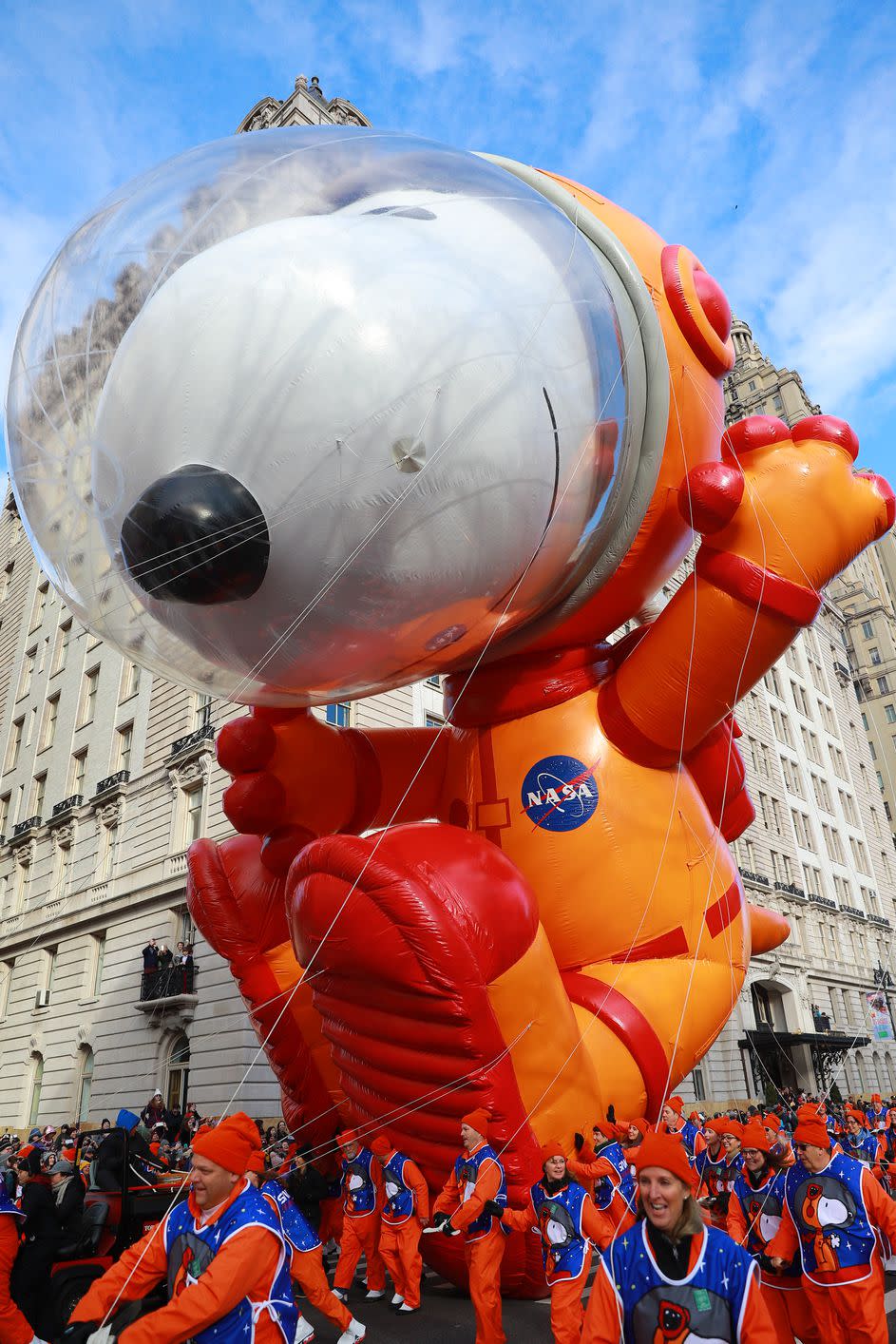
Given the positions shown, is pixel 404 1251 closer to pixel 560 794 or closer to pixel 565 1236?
pixel 565 1236

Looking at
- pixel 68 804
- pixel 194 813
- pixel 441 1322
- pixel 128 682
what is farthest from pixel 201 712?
pixel 441 1322

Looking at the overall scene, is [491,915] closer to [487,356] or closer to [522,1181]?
[522,1181]

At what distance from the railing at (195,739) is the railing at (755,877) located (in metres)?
16.9

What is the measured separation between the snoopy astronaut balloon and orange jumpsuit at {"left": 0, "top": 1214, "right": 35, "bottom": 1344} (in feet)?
6.18

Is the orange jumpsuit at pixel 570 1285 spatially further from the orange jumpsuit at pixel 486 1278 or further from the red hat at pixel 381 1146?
the red hat at pixel 381 1146

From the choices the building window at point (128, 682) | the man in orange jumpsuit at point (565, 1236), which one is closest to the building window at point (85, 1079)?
the building window at point (128, 682)

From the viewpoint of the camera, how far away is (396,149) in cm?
399

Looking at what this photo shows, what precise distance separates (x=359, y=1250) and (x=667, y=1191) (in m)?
4.78

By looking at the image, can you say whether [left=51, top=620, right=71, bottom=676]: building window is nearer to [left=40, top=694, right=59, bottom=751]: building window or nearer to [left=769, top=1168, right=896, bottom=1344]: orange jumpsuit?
[left=40, top=694, right=59, bottom=751]: building window

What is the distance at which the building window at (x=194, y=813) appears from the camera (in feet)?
68.3

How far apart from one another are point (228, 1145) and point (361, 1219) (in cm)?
385

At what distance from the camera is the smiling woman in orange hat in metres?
2.56

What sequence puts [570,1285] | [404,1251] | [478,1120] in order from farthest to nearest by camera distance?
[404,1251], [570,1285], [478,1120]

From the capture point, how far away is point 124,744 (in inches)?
974
